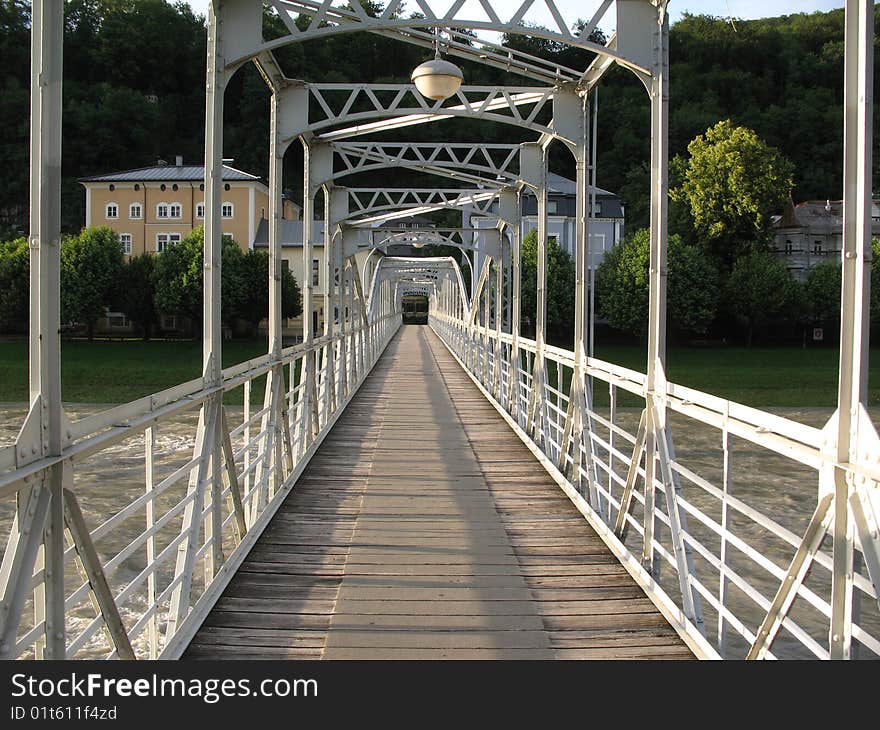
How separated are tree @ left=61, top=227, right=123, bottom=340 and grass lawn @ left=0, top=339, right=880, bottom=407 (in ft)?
5.84

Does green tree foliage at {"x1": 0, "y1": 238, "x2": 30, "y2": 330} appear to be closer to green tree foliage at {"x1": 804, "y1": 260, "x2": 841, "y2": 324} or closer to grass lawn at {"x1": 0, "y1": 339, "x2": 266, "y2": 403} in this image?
grass lawn at {"x1": 0, "y1": 339, "x2": 266, "y2": 403}

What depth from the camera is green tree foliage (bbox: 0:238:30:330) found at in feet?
126

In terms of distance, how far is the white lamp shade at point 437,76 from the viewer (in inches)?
202

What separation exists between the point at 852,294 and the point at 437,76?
339cm

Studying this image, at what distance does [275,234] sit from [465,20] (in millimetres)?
2058

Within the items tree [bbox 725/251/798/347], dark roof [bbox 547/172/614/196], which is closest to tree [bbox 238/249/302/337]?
dark roof [bbox 547/172/614/196]

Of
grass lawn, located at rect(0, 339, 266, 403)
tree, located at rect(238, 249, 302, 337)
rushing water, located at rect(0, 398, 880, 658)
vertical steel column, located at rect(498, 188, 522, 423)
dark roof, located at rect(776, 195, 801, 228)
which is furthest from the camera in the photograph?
dark roof, located at rect(776, 195, 801, 228)

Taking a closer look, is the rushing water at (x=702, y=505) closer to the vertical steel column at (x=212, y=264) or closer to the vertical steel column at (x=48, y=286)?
the vertical steel column at (x=212, y=264)

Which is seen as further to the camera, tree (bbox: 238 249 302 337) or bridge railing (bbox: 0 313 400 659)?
tree (bbox: 238 249 302 337)

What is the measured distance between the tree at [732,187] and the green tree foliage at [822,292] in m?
3.04

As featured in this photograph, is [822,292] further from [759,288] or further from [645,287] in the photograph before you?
[645,287]

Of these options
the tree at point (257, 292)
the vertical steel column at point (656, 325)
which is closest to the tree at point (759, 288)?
the tree at point (257, 292)

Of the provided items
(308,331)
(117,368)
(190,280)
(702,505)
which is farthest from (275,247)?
(190,280)
